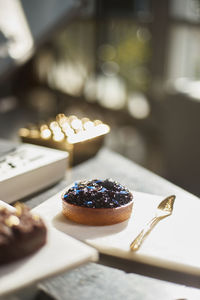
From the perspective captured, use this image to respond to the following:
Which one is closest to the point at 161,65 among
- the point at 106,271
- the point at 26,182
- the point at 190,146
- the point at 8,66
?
the point at 190,146

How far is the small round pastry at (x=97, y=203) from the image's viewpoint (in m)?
0.77

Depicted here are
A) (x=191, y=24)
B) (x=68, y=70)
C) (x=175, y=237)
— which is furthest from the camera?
(x=68, y=70)

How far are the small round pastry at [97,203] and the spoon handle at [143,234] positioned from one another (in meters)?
0.05

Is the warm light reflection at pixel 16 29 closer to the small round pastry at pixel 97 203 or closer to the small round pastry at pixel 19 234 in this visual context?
the small round pastry at pixel 97 203

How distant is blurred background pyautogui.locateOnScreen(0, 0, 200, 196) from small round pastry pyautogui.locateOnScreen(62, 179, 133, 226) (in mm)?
689

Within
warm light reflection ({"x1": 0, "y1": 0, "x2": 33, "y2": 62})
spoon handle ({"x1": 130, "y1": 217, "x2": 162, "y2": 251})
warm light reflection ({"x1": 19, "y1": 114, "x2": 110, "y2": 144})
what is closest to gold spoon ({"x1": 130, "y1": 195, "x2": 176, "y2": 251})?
spoon handle ({"x1": 130, "y1": 217, "x2": 162, "y2": 251})

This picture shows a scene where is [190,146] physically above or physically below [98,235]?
below

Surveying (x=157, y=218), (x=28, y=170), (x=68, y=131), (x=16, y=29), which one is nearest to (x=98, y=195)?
(x=157, y=218)

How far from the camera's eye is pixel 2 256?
58 cm

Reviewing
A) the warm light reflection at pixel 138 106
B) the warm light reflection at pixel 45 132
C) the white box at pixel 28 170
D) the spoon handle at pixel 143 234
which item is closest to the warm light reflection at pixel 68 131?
the warm light reflection at pixel 45 132

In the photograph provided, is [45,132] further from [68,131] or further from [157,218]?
[157,218]

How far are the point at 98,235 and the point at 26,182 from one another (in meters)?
0.29

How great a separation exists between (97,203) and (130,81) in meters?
3.78

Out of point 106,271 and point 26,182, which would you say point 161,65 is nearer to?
point 26,182
